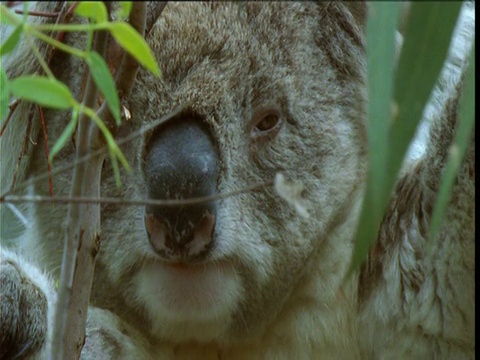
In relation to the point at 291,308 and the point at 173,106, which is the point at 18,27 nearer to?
the point at 173,106

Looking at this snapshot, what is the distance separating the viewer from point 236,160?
1.74 m

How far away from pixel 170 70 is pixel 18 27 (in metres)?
0.84

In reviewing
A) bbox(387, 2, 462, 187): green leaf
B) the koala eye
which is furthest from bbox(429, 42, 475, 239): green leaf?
the koala eye

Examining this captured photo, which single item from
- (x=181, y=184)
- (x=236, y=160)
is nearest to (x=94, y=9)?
(x=181, y=184)

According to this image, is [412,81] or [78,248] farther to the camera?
[78,248]

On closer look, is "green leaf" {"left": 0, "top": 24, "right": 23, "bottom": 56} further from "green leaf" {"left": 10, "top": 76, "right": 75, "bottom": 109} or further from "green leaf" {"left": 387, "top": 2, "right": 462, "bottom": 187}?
"green leaf" {"left": 387, "top": 2, "right": 462, "bottom": 187}

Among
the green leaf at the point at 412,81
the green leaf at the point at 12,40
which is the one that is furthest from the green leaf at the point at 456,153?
the green leaf at the point at 12,40

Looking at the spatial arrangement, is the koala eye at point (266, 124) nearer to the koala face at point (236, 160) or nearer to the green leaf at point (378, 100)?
the koala face at point (236, 160)

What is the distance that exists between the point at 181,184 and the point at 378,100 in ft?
2.58

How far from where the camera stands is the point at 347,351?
6.30 feet

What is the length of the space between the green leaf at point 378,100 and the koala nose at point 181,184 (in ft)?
2.29

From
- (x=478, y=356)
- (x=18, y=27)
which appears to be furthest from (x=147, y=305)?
(x=18, y=27)

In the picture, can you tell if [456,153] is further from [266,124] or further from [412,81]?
[266,124]

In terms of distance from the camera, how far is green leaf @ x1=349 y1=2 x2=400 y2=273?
81 cm
